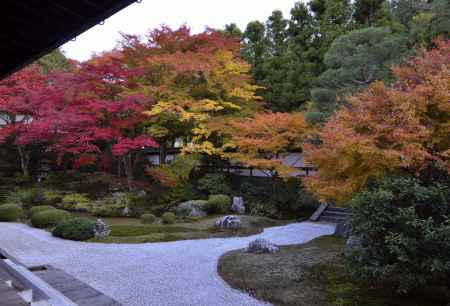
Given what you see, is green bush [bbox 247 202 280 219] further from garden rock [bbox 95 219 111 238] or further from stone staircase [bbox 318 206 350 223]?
garden rock [bbox 95 219 111 238]

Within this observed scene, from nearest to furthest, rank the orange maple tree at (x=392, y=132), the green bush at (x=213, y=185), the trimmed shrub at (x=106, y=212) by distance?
1. the orange maple tree at (x=392, y=132)
2. the trimmed shrub at (x=106, y=212)
3. the green bush at (x=213, y=185)

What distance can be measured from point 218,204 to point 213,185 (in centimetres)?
135

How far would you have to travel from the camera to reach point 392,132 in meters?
5.75

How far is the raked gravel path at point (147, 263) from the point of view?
5492 mm

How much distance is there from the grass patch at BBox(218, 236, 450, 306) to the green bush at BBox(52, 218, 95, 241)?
3.69m

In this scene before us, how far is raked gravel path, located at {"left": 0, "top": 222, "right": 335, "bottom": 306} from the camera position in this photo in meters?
5.49

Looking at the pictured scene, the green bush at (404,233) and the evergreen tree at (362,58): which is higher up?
the evergreen tree at (362,58)

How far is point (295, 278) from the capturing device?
6.11 meters

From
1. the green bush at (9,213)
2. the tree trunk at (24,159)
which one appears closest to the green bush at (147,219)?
the green bush at (9,213)

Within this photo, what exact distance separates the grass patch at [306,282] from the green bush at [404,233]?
1.80 ft

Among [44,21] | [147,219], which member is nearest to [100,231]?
[147,219]

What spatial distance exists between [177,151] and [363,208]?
1432 cm

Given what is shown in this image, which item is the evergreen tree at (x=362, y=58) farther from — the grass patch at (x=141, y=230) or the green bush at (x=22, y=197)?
the green bush at (x=22, y=197)

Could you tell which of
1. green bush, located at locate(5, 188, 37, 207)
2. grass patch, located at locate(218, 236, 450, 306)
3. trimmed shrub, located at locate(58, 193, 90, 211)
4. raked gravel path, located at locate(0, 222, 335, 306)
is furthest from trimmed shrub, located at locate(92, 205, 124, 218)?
grass patch, located at locate(218, 236, 450, 306)
